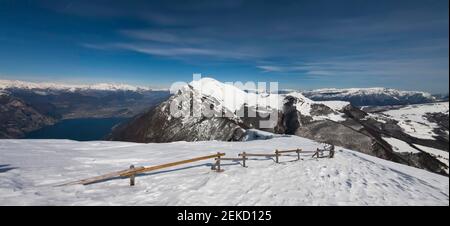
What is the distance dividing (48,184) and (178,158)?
13.4 m

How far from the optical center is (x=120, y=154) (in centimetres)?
3103

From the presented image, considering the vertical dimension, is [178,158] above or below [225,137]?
above

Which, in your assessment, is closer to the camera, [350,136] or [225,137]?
[350,136]

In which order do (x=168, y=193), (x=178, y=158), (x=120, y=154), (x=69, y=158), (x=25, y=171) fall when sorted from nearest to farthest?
1. (x=168, y=193)
2. (x=25, y=171)
3. (x=69, y=158)
4. (x=178, y=158)
5. (x=120, y=154)

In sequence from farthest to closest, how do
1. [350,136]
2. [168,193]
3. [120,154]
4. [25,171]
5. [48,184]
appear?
1. [350,136]
2. [120,154]
3. [25,171]
4. [48,184]
5. [168,193]
